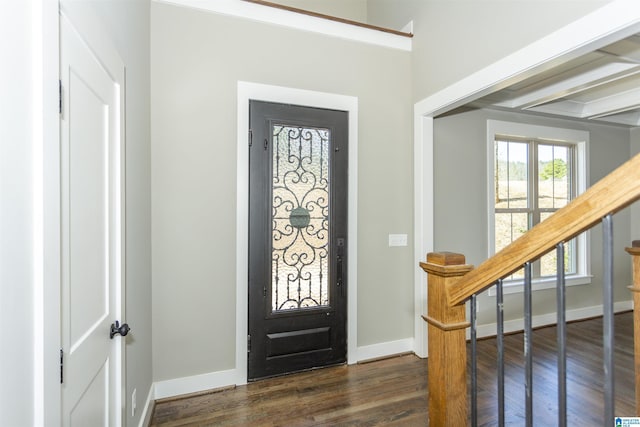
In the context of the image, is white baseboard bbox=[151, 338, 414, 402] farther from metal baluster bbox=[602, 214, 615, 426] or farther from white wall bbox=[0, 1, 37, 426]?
metal baluster bbox=[602, 214, 615, 426]

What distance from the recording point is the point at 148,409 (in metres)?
2.18

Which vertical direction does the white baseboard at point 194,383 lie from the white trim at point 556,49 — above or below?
below

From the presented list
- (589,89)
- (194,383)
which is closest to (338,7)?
(589,89)

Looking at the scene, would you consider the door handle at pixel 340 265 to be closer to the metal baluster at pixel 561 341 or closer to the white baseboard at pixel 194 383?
the white baseboard at pixel 194 383

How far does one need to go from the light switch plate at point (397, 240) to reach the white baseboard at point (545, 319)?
4.51 feet

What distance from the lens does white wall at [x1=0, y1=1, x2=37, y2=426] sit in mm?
724

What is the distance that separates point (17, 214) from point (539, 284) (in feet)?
15.4

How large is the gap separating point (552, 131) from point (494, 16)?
2.51 m

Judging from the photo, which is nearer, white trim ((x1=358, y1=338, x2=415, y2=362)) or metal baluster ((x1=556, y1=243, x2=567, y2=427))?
metal baluster ((x1=556, y1=243, x2=567, y2=427))

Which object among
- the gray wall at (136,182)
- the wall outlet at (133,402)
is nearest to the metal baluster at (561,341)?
the gray wall at (136,182)

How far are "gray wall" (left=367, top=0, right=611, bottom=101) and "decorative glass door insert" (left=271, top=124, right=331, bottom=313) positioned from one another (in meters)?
1.10

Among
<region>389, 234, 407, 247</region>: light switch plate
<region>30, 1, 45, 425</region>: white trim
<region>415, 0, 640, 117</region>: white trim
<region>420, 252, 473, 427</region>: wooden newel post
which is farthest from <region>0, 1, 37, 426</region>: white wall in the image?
<region>389, 234, 407, 247</region>: light switch plate

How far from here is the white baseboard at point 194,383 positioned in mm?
2436

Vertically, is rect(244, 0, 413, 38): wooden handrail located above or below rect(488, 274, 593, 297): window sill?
above
